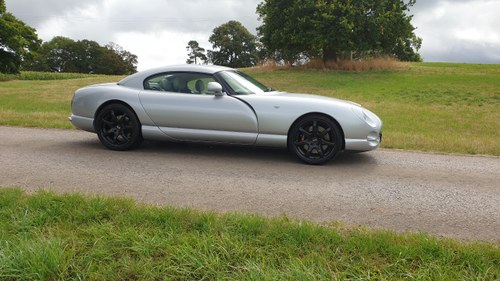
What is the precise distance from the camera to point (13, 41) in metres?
34.4

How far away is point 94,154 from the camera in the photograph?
5.76 meters

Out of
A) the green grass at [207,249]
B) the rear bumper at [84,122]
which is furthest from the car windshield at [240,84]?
the green grass at [207,249]

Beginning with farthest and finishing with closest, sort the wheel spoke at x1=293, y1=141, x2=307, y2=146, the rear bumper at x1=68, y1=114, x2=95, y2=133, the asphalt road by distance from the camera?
1. the rear bumper at x1=68, y1=114, x2=95, y2=133
2. the wheel spoke at x1=293, y1=141, x2=307, y2=146
3. the asphalt road

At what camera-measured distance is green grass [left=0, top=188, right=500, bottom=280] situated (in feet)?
7.77

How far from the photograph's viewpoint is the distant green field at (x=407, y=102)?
8.17 meters

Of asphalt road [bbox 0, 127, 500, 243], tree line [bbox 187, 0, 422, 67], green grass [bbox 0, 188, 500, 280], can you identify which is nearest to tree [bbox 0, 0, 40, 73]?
tree line [bbox 187, 0, 422, 67]

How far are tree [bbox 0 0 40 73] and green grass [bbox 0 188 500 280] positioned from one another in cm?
3698

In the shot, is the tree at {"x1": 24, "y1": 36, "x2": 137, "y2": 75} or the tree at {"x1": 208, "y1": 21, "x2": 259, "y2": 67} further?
the tree at {"x1": 24, "y1": 36, "x2": 137, "y2": 75}

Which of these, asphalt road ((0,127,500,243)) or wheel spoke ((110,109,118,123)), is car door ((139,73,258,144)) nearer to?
asphalt road ((0,127,500,243))

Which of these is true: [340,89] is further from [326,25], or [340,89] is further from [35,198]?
[35,198]

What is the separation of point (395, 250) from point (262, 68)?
3044 cm

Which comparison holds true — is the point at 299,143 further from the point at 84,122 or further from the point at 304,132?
the point at 84,122

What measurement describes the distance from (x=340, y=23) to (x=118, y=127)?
2413 centimetres

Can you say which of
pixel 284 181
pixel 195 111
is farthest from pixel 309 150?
pixel 195 111
